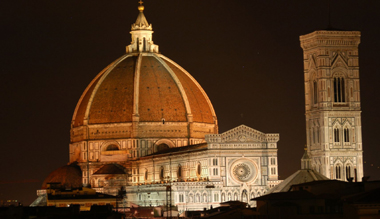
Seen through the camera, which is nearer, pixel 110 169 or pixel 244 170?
pixel 244 170

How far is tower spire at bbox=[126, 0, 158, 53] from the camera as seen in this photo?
14275cm

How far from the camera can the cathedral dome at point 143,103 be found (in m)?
137

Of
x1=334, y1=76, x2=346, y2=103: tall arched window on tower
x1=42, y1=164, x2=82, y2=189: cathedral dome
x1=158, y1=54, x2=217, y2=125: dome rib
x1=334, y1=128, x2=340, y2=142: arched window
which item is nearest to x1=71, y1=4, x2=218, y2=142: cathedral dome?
x1=158, y1=54, x2=217, y2=125: dome rib

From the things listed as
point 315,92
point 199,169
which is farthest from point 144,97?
point 315,92

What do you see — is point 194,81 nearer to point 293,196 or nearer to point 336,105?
point 336,105

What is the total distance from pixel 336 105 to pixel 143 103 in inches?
986

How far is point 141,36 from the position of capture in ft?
471

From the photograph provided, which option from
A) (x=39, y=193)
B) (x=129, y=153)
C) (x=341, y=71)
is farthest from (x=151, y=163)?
(x=341, y=71)

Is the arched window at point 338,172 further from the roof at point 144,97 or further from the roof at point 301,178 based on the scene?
the roof at point 144,97

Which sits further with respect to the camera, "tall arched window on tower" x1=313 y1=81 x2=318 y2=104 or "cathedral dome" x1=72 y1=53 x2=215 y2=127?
"cathedral dome" x1=72 y1=53 x2=215 y2=127

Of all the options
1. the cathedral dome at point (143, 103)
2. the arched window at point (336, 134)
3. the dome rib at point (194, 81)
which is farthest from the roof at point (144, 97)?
the arched window at point (336, 134)

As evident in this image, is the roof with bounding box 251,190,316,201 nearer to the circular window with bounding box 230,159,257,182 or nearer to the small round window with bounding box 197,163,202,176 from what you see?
the circular window with bounding box 230,159,257,182

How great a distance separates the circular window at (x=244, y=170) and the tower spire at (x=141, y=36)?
28769mm

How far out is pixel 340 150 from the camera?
121m
